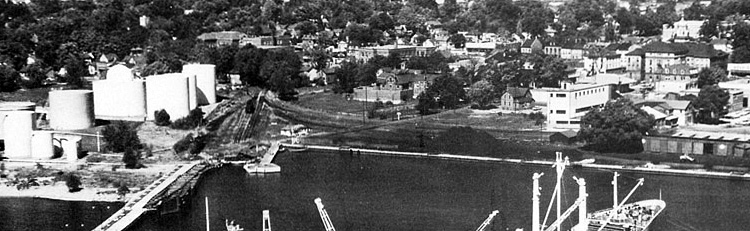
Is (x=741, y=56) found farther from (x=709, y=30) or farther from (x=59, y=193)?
(x=59, y=193)

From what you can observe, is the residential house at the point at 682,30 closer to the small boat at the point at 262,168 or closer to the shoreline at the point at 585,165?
the shoreline at the point at 585,165

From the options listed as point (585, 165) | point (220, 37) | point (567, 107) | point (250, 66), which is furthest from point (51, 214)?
point (220, 37)

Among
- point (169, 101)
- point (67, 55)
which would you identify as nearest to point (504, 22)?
point (67, 55)

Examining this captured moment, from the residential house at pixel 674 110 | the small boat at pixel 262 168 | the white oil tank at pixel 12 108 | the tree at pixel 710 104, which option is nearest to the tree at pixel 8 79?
the white oil tank at pixel 12 108

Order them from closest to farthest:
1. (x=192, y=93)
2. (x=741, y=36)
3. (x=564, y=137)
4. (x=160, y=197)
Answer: (x=160, y=197)
(x=564, y=137)
(x=192, y=93)
(x=741, y=36)

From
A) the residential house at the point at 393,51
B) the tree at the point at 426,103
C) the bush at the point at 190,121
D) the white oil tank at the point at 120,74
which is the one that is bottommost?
the bush at the point at 190,121

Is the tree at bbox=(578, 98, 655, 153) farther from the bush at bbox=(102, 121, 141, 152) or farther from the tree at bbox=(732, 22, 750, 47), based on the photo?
the tree at bbox=(732, 22, 750, 47)
